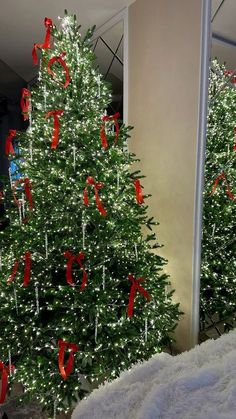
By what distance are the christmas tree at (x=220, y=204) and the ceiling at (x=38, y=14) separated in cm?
133

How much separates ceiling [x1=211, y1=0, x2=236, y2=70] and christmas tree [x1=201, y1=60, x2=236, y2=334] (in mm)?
62

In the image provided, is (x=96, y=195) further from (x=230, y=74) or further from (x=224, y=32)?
(x=224, y=32)

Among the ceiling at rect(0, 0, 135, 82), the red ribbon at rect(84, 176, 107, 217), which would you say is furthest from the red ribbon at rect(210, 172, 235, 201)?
the ceiling at rect(0, 0, 135, 82)

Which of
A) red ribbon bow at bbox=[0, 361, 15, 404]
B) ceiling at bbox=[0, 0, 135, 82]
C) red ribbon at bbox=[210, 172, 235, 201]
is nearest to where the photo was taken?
red ribbon bow at bbox=[0, 361, 15, 404]

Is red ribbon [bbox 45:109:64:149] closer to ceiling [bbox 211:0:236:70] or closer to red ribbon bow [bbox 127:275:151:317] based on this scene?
red ribbon bow [bbox 127:275:151:317]

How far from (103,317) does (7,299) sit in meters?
0.63

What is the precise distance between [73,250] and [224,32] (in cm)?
170

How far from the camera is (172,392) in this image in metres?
0.83

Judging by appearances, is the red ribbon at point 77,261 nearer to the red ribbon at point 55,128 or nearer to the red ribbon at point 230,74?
the red ribbon at point 55,128

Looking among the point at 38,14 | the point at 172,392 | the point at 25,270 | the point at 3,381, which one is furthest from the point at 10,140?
the point at 172,392

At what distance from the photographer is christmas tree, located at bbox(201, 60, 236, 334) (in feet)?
7.45

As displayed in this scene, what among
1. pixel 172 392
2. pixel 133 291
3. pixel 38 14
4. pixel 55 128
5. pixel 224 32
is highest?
pixel 38 14

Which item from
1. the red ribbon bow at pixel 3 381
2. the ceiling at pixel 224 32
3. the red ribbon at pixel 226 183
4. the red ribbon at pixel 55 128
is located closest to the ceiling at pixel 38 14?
the ceiling at pixel 224 32

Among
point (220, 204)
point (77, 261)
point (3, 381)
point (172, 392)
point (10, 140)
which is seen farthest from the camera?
point (220, 204)
